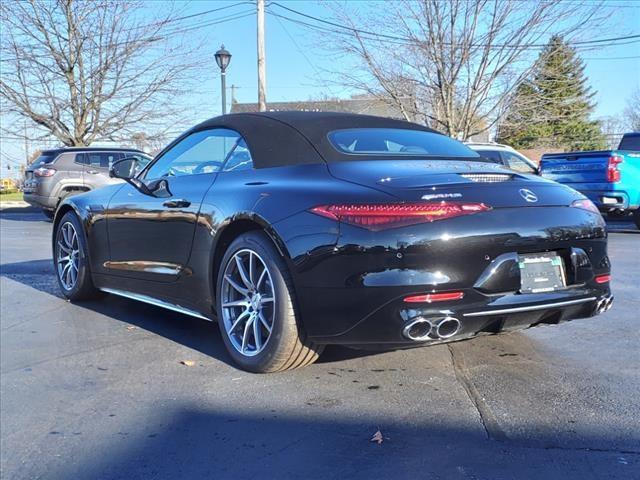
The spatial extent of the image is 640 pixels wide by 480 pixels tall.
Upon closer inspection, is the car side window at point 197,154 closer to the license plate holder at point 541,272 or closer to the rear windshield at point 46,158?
the license plate holder at point 541,272

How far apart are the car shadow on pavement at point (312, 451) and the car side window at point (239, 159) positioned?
153 cm

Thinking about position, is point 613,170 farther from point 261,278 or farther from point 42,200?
point 42,200

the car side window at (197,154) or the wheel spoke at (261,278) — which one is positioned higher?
the car side window at (197,154)

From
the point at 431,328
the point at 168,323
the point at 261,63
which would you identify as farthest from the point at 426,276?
the point at 261,63

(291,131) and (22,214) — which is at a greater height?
(291,131)

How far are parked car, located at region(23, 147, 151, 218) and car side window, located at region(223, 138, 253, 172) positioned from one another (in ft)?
34.0

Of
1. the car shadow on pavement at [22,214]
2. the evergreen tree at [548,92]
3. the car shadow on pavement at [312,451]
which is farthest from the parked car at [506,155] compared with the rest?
the car shadow on pavement at [22,214]

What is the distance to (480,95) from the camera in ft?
56.8

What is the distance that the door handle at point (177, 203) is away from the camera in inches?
157

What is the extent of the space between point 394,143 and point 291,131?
0.70 meters

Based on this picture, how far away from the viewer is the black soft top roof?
11.6 ft

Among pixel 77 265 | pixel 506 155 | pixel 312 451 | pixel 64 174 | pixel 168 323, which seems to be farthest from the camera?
pixel 64 174

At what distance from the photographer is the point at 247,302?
3.51 metres

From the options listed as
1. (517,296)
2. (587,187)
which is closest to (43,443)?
(517,296)
